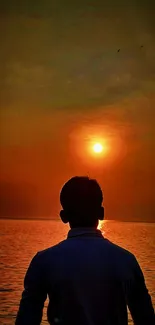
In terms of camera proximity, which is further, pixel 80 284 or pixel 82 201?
pixel 82 201

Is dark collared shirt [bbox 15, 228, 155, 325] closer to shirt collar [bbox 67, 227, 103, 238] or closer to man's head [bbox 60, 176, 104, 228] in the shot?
shirt collar [bbox 67, 227, 103, 238]

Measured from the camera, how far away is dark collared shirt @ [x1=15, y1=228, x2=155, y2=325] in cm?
322

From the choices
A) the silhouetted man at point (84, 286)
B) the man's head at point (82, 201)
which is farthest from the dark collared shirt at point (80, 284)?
the man's head at point (82, 201)

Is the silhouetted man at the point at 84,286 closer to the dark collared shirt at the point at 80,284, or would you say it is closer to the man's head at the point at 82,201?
the dark collared shirt at the point at 80,284

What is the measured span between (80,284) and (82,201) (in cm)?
63

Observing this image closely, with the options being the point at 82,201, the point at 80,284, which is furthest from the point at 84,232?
the point at 80,284

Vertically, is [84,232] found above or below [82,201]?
below

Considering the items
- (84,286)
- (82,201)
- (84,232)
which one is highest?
(82,201)

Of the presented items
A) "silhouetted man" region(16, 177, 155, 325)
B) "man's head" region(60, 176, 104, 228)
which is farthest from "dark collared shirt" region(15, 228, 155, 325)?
"man's head" region(60, 176, 104, 228)

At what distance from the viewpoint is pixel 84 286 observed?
327cm

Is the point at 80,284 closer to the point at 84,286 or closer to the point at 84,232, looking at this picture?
the point at 84,286

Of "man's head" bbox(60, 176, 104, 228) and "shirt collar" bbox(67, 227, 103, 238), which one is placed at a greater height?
"man's head" bbox(60, 176, 104, 228)

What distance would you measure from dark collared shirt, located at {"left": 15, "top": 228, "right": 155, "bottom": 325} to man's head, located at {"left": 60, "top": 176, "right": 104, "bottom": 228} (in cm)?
22

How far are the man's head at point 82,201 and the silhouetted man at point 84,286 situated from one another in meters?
0.14
